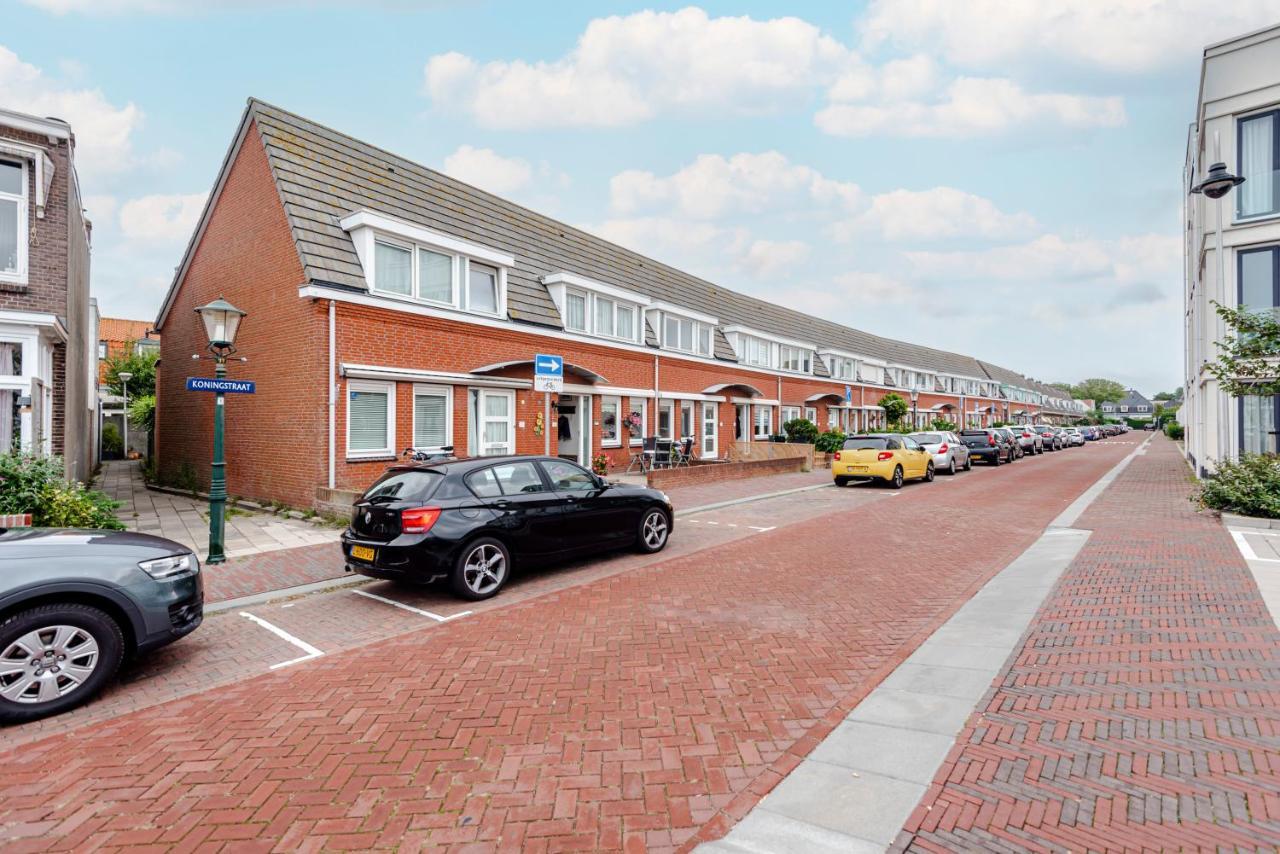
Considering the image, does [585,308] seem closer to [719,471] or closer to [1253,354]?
[719,471]

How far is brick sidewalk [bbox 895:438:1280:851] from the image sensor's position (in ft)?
9.61

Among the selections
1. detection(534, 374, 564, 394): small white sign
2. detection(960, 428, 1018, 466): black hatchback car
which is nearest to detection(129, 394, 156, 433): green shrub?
detection(534, 374, 564, 394): small white sign

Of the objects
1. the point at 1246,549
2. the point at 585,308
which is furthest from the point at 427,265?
the point at 1246,549

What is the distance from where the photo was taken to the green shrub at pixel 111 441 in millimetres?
31572

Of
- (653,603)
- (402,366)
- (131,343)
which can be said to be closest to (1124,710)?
(653,603)

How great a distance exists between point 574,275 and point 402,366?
6.53 metres

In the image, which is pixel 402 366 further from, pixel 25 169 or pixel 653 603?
pixel 653 603

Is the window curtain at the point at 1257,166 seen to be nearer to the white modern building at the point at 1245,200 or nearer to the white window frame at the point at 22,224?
the white modern building at the point at 1245,200

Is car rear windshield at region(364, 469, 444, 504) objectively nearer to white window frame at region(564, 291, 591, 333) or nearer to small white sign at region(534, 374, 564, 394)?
small white sign at region(534, 374, 564, 394)

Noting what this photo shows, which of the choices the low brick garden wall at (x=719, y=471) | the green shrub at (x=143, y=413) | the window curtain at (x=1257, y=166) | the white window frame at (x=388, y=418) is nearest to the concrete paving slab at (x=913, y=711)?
the white window frame at (x=388, y=418)

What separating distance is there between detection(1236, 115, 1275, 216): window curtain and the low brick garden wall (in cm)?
1347

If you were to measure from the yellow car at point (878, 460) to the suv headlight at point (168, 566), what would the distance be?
16.4 meters

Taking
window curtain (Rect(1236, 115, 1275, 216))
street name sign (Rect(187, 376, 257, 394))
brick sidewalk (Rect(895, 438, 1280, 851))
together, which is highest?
window curtain (Rect(1236, 115, 1275, 216))

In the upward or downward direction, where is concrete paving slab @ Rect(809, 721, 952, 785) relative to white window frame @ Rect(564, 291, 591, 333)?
downward
